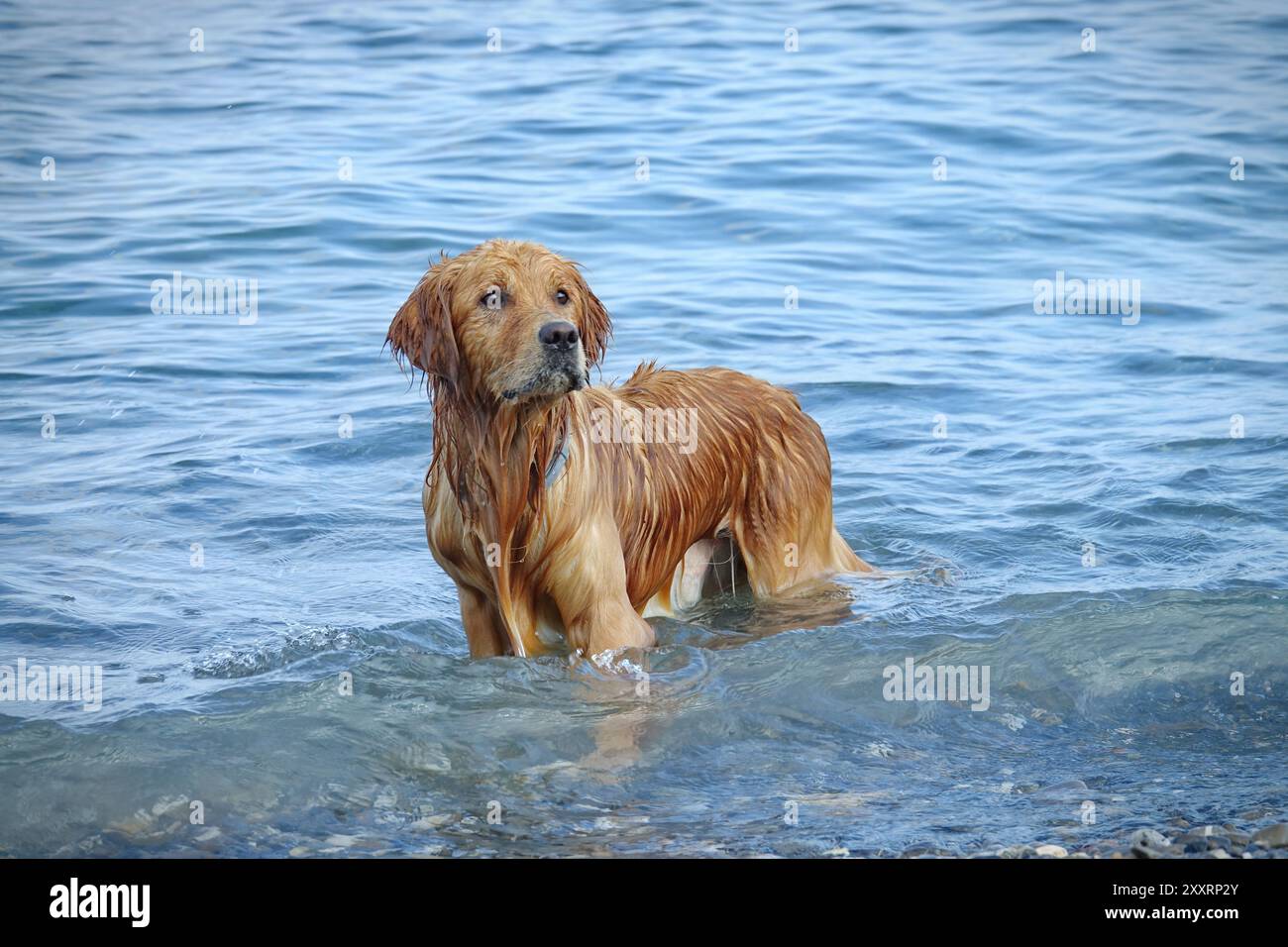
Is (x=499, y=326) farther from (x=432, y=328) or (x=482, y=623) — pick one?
(x=482, y=623)

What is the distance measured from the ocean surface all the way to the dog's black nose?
58.3 inches

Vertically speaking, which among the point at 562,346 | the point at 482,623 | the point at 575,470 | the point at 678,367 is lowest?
the point at 482,623

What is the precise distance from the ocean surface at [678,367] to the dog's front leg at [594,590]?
0.18 m

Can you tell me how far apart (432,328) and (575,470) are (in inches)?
32.7

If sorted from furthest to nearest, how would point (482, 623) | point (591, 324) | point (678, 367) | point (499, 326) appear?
1. point (678, 367)
2. point (482, 623)
3. point (591, 324)
4. point (499, 326)

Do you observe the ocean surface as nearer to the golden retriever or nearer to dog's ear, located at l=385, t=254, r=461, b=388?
the golden retriever

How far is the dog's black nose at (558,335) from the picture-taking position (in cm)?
595

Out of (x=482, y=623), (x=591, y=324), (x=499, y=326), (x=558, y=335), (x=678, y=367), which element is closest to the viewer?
(x=558, y=335)

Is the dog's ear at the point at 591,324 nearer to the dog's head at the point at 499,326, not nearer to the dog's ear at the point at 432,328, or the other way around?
the dog's head at the point at 499,326

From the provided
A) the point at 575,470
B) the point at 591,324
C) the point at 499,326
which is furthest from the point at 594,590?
the point at 499,326

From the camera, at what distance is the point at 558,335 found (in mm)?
5961
